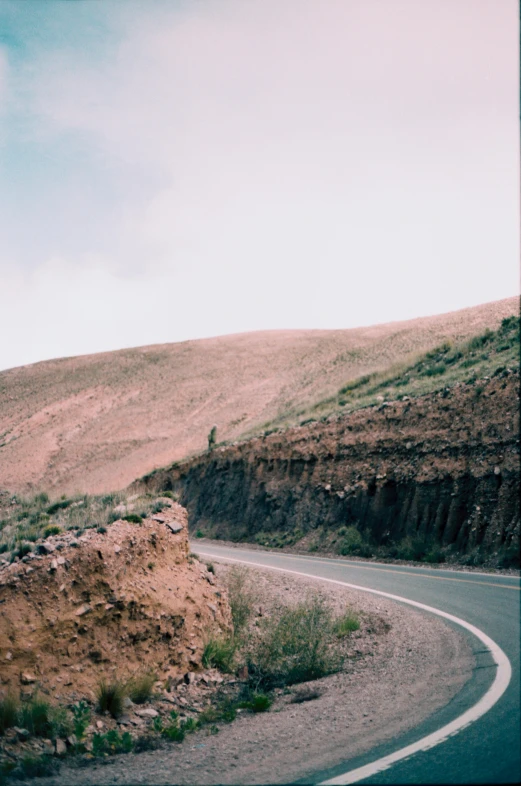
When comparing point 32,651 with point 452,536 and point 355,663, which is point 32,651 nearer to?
point 355,663

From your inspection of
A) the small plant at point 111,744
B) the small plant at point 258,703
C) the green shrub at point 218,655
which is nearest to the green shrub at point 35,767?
the small plant at point 111,744

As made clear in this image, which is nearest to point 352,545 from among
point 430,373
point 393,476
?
point 393,476

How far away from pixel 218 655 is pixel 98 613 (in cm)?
214

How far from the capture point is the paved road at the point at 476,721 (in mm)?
4258

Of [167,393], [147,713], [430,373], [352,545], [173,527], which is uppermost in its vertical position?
[167,393]

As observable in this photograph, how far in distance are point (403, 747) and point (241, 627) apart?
6.38 m

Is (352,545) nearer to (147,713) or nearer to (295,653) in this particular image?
(295,653)

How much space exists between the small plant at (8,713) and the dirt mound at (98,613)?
435mm

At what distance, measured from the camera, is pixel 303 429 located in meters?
29.6

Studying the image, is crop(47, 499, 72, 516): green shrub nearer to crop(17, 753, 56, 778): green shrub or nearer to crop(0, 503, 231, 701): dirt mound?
crop(0, 503, 231, 701): dirt mound

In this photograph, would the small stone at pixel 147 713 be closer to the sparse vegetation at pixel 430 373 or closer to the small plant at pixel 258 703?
the small plant at pixel 258 703

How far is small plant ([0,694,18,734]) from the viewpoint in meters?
6.68

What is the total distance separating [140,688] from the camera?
26.2 ft

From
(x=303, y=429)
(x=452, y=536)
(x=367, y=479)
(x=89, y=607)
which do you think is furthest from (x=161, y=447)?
(x=89, y=607)
